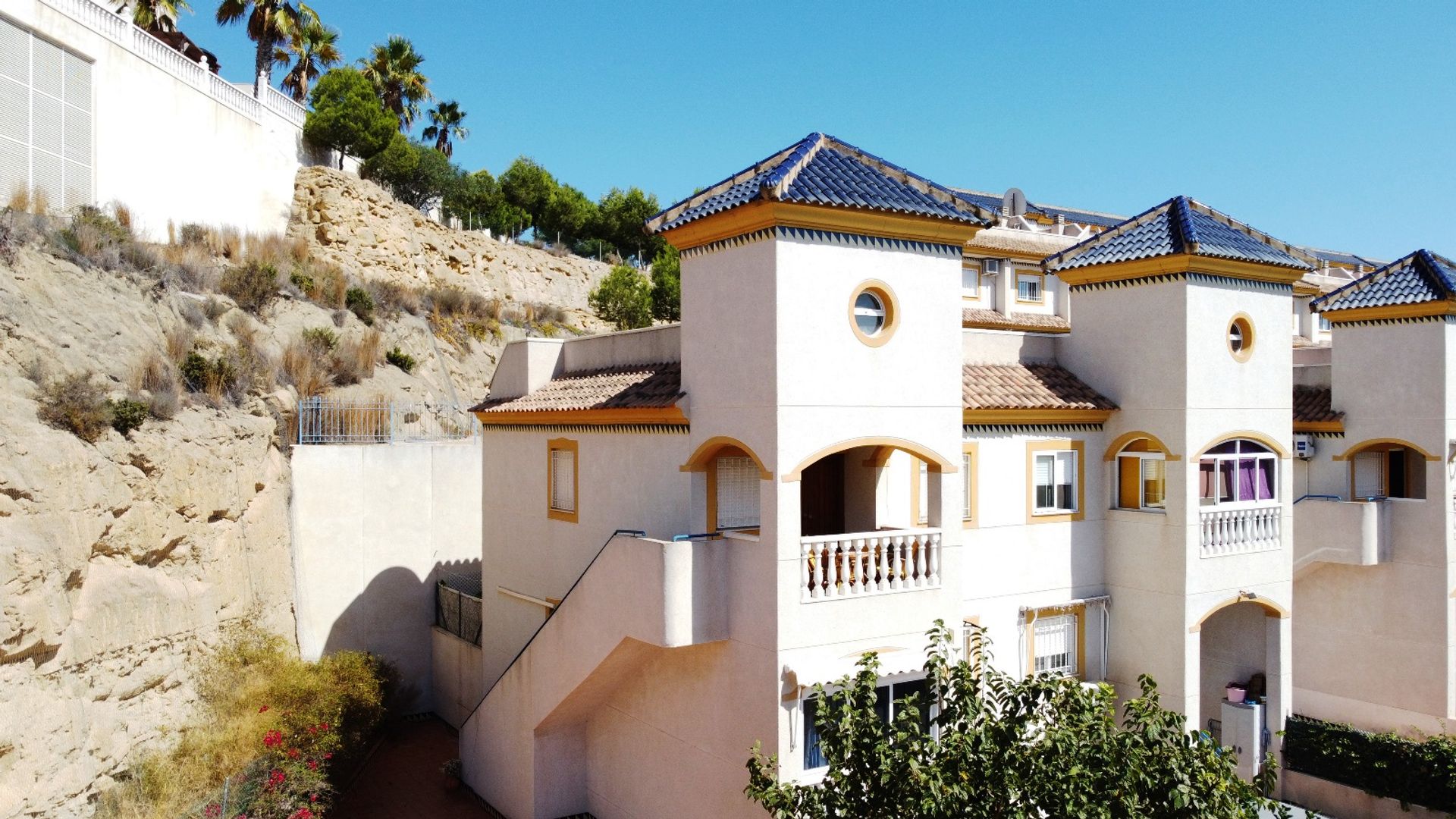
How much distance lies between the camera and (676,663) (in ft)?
47.0

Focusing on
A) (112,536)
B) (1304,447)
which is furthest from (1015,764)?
(1304,447)

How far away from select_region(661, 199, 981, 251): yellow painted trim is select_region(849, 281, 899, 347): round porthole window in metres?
0.78

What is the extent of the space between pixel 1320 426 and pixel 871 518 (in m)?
12.0

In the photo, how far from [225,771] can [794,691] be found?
10228 millimetres

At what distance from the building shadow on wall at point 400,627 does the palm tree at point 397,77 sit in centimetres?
3378

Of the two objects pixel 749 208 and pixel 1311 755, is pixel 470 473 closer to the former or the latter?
pixel 749 208

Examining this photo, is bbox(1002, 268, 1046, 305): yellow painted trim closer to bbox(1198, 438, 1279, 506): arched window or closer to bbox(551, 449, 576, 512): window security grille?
bbox(1198, 438, 1279, 506): arched window

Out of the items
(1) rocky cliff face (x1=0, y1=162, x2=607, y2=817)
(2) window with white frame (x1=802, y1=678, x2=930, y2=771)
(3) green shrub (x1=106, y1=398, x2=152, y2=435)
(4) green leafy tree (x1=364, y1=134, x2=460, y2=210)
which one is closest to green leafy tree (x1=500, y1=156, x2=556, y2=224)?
(4) green leafy tree (x1=364, y1=134, x2=460, y2=210)

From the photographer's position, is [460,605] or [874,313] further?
[460,605]

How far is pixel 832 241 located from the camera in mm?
12633

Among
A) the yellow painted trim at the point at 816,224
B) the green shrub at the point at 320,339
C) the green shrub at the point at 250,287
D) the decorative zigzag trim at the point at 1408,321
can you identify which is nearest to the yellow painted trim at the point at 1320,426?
the decorative zigzag trim at the point at 1408,321

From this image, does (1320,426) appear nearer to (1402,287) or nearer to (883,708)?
(1402,287)

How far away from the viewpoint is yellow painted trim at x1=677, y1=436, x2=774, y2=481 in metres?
12.5

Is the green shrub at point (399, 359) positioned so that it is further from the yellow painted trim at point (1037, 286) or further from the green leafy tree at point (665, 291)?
the yellow painted trim at point (1037, 286)
